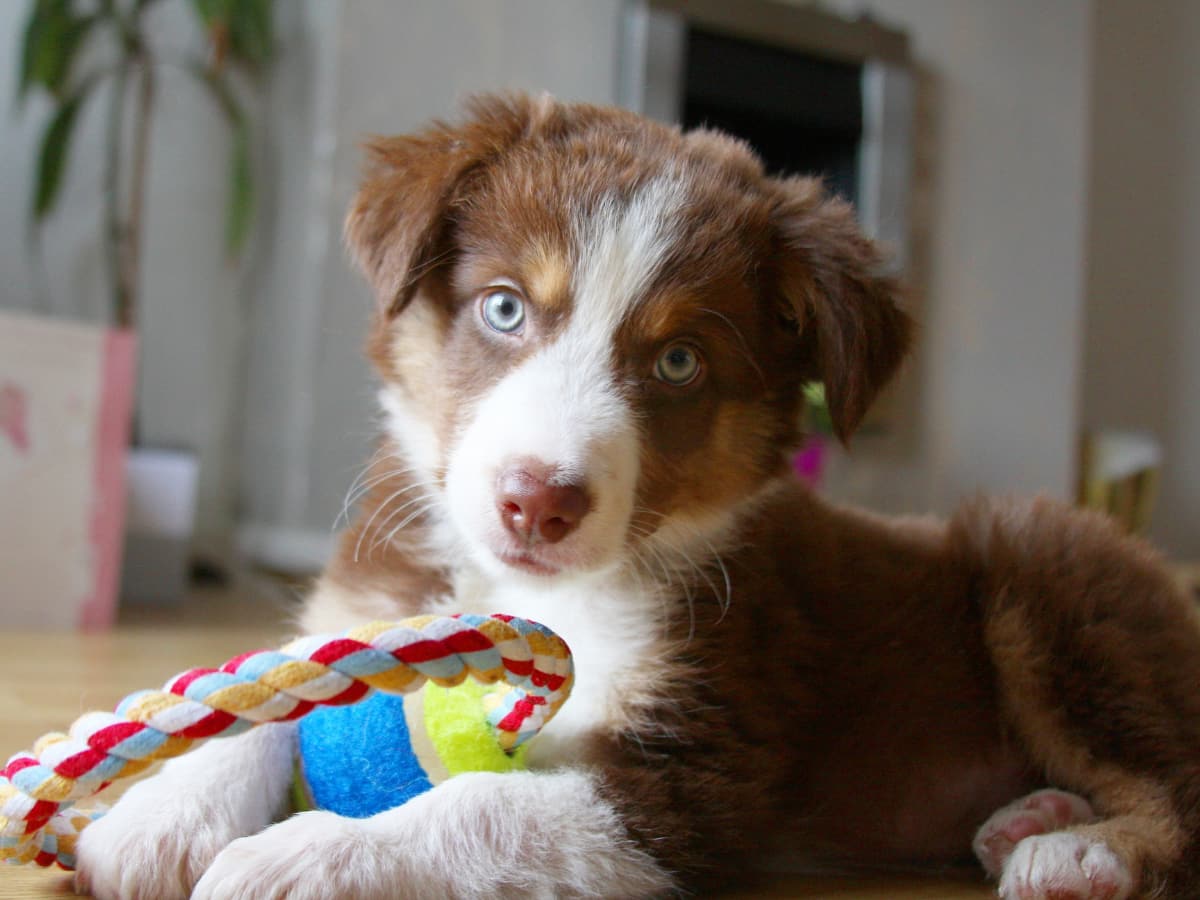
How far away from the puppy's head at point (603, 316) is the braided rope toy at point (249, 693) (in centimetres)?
22

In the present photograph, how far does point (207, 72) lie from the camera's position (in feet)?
19.3

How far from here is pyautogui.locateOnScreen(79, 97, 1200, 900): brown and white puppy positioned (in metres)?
1.58

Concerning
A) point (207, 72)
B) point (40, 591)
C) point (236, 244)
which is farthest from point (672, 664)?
point (207, 72)

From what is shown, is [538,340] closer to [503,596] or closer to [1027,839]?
[503,596]

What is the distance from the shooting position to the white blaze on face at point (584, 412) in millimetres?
1583

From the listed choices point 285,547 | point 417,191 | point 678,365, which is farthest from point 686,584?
point 285,547

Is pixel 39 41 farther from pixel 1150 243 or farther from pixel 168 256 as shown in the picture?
pixel 1150 243

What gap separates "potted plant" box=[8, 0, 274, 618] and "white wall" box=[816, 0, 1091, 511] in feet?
12.8

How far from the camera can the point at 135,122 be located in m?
6.07

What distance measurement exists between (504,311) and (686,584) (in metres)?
0.51

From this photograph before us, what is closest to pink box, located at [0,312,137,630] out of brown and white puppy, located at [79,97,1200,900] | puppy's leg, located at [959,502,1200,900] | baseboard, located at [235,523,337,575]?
baseboard, located at [235,523,337,575]

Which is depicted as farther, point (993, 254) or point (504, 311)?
point (993, 254)

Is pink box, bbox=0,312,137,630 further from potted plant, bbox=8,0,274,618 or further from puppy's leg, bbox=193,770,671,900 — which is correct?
puppy's leg, bbox=193,770,671,900

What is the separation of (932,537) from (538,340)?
0.96 meters
